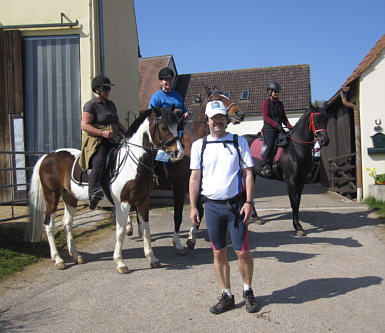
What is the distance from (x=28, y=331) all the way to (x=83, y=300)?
0.76 m

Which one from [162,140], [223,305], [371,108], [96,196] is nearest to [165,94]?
[162,140]

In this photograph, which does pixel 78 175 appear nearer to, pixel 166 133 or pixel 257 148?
pixel 166 133

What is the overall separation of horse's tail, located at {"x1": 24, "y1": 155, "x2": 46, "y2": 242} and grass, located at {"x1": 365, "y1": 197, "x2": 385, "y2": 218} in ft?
23.5

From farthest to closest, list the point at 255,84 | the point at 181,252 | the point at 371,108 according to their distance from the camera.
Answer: the point at 255,84 → the point at 371,108 → the point at 181,252

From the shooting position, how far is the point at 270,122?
25.5 feet

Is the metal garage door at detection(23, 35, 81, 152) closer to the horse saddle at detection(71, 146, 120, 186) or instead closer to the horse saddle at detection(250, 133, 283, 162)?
the horse saddle at detection(250, 133, 283, 162)

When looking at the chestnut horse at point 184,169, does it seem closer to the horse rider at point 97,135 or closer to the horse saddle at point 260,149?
the horse rider at point 97,135

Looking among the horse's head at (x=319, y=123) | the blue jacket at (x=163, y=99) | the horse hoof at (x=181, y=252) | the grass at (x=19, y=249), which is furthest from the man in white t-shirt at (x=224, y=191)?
the horse's head at (x=319, y=123)

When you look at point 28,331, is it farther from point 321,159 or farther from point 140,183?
point 321,159

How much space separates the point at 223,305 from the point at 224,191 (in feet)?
3.71

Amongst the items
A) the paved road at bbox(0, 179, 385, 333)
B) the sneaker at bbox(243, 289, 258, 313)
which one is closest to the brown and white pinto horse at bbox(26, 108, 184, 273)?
the paved road at bbox(0, 179, 385, 333)

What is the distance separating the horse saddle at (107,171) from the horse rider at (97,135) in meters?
0.07

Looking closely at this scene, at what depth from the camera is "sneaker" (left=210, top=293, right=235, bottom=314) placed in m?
3.61

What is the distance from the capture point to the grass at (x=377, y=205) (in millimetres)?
8749
